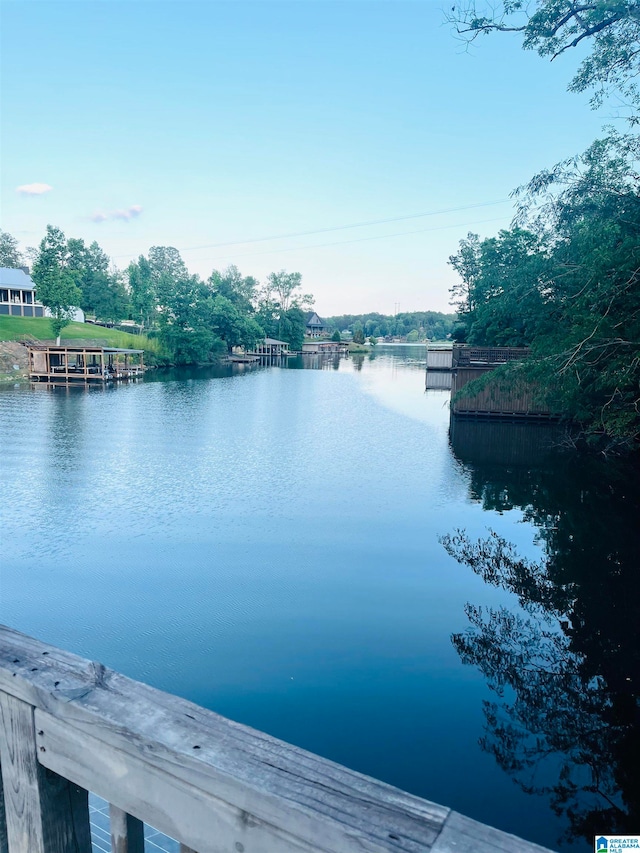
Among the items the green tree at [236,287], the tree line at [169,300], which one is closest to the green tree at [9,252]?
the tree line at [169,300]

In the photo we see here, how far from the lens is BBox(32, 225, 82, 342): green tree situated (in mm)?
51062

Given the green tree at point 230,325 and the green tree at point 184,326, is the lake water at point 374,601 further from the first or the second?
the green tree at point 230,325

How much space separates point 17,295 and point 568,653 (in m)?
64.7

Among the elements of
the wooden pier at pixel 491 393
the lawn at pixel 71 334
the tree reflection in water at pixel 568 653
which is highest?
the lawn at pixel 71 334

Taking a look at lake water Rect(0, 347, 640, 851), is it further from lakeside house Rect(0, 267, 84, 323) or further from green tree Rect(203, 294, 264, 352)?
green tree Rect(203, 294, 264, 352)

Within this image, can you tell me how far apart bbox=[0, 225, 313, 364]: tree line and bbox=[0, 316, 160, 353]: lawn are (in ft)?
5.38

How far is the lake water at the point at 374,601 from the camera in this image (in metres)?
6.39

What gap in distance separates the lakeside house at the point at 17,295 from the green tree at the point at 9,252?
39103mm

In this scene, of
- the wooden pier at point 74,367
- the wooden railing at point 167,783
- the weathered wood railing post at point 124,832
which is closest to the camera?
the wooden railing at point 167,783

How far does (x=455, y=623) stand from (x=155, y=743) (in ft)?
27.9

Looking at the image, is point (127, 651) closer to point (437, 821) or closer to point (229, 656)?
point (229, 656)

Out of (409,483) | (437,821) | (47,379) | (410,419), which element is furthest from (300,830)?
(47,379)

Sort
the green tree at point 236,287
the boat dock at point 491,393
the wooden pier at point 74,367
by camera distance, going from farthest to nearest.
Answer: the green tree at point 236,287, the wooden pier at point 74,367, the boat dock at point 491,393

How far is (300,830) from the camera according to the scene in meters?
1.09
